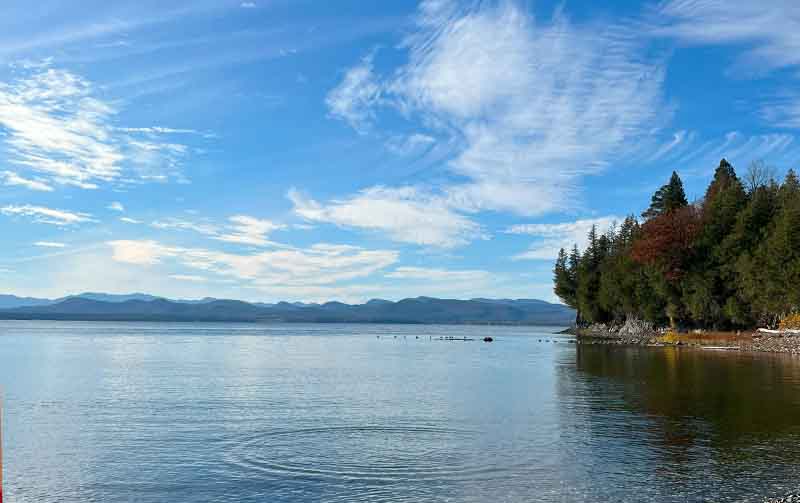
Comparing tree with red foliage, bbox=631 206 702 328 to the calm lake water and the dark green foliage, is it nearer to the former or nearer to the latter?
the dark green foliage

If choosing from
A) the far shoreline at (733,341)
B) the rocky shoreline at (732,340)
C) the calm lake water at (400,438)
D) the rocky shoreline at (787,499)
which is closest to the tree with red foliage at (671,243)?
the far shoreline at (733,341)

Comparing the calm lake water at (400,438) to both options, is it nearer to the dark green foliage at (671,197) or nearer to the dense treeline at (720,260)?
the dense treeline at (720,260)

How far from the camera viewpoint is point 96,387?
4534cm

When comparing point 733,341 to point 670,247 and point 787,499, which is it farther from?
point 787,499

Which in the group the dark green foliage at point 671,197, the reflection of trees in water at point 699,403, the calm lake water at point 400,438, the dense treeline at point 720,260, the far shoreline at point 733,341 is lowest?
the calm lake water at point 400,438

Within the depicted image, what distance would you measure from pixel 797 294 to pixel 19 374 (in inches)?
3320

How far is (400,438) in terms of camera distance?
87.6ft

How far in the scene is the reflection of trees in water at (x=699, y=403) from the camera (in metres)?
25.0

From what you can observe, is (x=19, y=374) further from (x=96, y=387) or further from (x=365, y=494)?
(x=365, y=494)

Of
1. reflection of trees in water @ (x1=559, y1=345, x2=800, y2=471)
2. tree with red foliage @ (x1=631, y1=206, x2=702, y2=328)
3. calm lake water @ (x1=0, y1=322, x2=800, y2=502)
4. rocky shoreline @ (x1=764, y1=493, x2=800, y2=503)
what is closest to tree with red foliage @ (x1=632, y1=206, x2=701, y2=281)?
tree with red foliage @ (x1=631, y1=206, x2=702, y2=328)

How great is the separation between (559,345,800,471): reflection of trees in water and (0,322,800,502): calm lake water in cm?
13

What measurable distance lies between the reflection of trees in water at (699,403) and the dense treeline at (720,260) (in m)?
26.2

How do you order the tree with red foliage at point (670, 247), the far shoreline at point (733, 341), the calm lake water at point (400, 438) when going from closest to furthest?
the calm lake water at point (400, 438)
the far shoreline at point (733, 341)
the tree with red foliage at point (670, 247)

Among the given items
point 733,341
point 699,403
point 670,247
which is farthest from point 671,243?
point 699,403
